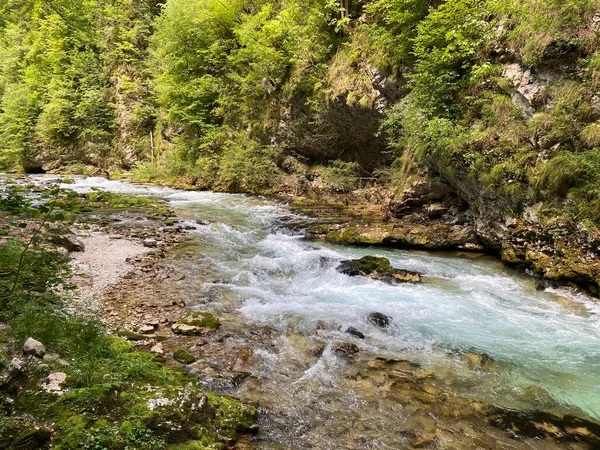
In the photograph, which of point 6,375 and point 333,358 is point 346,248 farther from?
point 6,375

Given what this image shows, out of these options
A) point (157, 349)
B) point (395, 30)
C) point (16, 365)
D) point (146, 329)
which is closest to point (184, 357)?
point (157, 349)

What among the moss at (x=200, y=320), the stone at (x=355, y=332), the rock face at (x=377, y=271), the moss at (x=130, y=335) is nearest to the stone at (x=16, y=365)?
the moss at (x=130, y=335)

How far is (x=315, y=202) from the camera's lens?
15039 mm

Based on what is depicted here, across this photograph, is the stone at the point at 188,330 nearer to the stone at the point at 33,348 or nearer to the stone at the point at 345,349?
the stone at the point at 345,349

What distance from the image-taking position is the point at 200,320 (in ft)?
17.8

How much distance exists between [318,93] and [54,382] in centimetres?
1413

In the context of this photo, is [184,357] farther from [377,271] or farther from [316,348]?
[377,271]

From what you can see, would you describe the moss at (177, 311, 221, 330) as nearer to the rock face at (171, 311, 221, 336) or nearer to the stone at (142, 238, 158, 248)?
the rock face at (171, 311, 221, 336)

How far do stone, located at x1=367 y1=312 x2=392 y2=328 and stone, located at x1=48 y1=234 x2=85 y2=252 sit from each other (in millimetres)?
6412

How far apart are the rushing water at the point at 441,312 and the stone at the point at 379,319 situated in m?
0.12

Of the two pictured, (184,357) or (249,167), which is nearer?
(184,357)

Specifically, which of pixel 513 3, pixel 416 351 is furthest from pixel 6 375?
pixel 513 3

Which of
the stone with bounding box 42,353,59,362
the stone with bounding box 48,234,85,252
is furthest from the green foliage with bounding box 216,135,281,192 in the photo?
the stone with bounding box 42,353,59,362

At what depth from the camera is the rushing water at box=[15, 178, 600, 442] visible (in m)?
4.48
